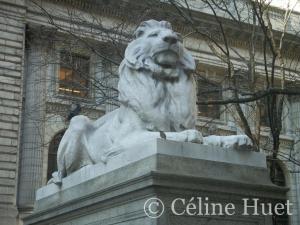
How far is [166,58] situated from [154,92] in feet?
1.34

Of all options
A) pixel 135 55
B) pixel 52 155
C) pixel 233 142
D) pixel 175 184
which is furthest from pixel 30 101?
pixel 175 184

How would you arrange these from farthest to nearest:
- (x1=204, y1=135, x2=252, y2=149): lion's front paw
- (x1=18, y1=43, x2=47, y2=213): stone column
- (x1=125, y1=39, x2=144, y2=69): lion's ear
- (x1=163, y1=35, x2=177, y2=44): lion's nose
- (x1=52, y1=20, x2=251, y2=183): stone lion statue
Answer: (x1=18, y1=43, x2=47, y2=213): stone column
(x1=125, y1=39, x2=144, y2=69): lion's ear
(x1=163, y1=35, x2=177, y2=44): lion's nose
(x1=52, y1=20, x2=251, y2=183): stone lion statue
(x1=204, y1=135, x2=252, y2=149): lion's front paw

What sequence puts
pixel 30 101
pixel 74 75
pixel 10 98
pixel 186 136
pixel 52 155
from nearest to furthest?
pixel 186 136 → pixel 74 75 → pixel 10 98 → pixel 30 101 → pixel 52 155

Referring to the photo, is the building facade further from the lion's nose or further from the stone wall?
the lion's nose

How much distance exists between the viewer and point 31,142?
91.4 ft

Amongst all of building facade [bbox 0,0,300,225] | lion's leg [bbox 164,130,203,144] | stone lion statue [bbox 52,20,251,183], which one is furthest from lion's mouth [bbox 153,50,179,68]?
building facade [bbox 0,0,300,225]

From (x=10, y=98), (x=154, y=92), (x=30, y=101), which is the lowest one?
(x=154, y=92)

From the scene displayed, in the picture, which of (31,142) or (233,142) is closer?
(233,142)

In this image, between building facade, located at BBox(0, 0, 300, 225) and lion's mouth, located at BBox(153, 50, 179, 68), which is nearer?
lion's mouth, located at BBox(153, 50, 179, 68)

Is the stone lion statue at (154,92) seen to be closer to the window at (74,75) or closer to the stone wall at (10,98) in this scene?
the window at (74,75)

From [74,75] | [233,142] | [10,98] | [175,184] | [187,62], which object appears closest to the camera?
[175,184]

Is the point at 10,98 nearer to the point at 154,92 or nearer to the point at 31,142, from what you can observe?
the point at 31,142

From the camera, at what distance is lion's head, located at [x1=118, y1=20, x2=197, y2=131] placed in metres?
7.00

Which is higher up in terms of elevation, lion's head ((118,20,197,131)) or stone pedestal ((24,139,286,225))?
lion's head ((118,20,197,131))
